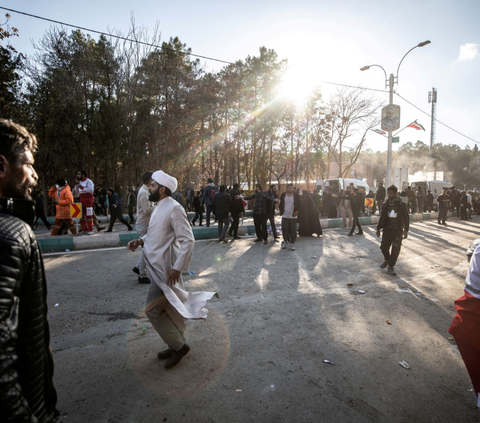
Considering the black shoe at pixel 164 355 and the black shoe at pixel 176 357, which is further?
the black shoe at pixel 164 355

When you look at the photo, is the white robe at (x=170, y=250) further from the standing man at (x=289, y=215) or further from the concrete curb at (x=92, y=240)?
the concrete curb at (x=92, y=240)

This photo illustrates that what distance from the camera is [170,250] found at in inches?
121

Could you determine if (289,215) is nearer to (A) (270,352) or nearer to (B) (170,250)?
(A) (270,352)

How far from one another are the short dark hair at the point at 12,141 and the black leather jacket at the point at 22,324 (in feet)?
0.69

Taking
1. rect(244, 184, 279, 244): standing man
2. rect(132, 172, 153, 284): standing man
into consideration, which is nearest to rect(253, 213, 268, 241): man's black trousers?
rect(244, 184, 279, 244): standing man

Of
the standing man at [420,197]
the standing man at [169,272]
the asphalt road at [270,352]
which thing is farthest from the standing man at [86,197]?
the standing man at [420,197]

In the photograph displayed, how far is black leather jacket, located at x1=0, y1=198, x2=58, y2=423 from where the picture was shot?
0.98 metres

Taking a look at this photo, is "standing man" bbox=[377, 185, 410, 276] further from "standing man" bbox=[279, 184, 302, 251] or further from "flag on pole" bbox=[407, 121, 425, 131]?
"flag on pole" bbox=[407, 121, 425, 131]

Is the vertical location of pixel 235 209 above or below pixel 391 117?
below

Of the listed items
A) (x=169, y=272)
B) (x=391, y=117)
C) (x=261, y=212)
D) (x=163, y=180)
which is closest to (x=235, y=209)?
(x=261, y=212)

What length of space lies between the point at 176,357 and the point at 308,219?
30.1ft

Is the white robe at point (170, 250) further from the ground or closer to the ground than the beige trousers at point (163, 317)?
further from the ground

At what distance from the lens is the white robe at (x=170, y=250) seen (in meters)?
2.96

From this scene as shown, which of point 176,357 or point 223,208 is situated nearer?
point 176,357
